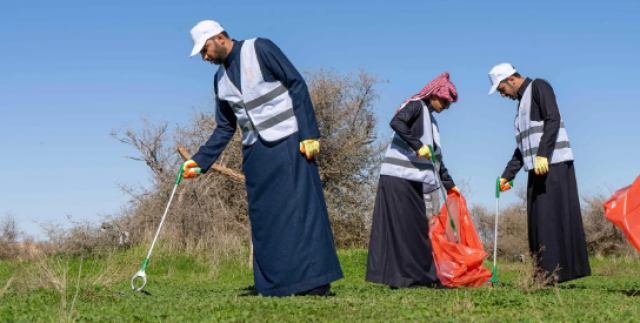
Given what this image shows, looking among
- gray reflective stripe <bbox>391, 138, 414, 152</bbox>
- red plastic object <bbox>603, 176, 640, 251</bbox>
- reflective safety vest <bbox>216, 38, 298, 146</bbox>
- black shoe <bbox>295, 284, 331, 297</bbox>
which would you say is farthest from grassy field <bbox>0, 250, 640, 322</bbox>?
gray reflective stripe <bbox>391, 138, 414, 152</bbox>

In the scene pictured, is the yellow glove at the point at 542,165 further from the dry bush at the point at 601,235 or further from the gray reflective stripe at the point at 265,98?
the dry bush at the point at 601,235

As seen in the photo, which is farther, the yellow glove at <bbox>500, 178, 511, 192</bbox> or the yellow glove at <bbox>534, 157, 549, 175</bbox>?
the yellow glove at <bbox>500, 178, 511, 192</bbox>

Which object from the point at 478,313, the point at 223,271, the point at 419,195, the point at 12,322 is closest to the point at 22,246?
the point at 223,271

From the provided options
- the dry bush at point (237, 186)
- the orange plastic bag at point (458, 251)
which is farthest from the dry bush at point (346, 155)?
the orange plastic bag at point (458, 251)

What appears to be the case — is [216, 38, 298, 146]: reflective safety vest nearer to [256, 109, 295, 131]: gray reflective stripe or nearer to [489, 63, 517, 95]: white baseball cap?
[256, 109, 295, 131]: gray reflective stripe

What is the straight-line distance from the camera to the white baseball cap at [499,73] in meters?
6.39

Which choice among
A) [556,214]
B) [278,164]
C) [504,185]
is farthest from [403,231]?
[278,164]

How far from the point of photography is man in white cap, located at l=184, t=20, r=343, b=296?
16.5 feet

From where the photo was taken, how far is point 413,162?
262 inches

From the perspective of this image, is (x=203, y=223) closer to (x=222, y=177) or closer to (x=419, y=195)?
(x=222, y=177)

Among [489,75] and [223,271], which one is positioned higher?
[489,75]

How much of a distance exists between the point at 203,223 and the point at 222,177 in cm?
164

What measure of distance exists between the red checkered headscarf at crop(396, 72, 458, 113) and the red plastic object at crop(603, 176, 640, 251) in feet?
6.62

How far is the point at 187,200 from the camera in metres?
14.4
